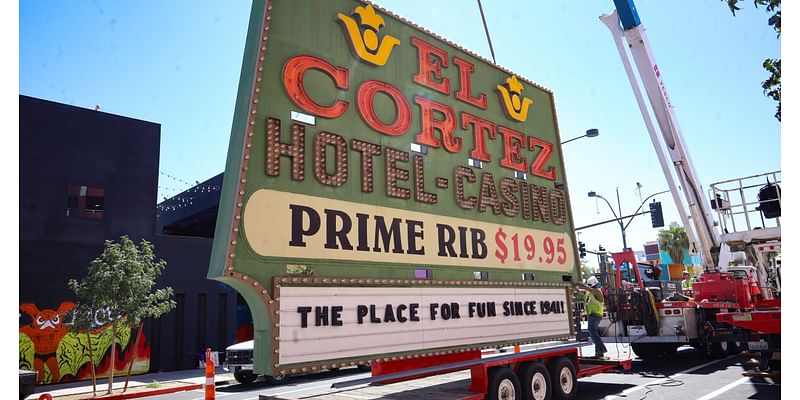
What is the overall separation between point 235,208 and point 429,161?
12.1 ft

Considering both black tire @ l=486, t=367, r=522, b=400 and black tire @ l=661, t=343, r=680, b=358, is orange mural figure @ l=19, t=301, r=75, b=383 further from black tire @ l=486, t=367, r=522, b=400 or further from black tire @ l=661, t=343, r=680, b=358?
black tire @ l=661, t=343, r=680, b=358

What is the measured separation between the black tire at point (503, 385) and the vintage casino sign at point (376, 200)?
0.55m

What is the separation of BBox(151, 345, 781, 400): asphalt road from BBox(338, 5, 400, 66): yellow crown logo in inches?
209

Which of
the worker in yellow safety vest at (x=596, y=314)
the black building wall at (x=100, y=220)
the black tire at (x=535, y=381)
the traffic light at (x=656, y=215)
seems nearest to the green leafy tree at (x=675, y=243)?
the traffic light at (x=656, y=215)

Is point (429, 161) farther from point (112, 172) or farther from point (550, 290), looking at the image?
point (112, 172)

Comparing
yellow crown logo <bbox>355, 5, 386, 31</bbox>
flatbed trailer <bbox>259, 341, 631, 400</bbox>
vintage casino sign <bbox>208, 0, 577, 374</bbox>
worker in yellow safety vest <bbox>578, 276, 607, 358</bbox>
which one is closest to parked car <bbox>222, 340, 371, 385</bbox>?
flatbed trailer <bbox>259, 341, 631, 400</bbox>

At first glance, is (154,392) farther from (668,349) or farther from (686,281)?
(686,281)

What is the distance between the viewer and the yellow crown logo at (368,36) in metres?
8.02

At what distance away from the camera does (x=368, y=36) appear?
8.27m

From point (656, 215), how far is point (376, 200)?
21901mm

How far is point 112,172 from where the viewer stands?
18875 millimetres

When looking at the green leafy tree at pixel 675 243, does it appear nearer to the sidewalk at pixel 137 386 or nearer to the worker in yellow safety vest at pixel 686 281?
the worker in yellow safety vest at pixel 686 281

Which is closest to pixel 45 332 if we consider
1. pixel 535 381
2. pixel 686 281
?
pixel 535 381

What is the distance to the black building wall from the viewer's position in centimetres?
1709
